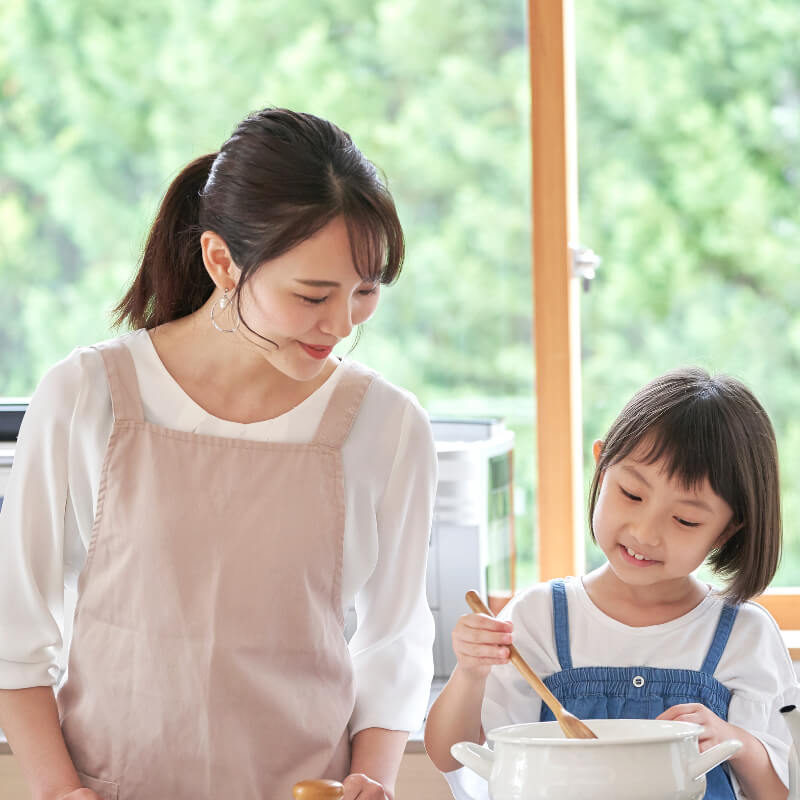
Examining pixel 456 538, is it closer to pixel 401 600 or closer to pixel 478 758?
pixel 401 600

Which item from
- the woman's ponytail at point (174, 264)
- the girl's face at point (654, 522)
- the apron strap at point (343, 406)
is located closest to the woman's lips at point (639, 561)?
the girl's face at point (654, 522)

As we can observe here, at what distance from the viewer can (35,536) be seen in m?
1.09

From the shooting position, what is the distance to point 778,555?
1215 millimetres

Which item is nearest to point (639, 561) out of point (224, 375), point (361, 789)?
point (361, 789)

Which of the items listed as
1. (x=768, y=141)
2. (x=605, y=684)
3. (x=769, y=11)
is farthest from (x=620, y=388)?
(x=605, y=684)

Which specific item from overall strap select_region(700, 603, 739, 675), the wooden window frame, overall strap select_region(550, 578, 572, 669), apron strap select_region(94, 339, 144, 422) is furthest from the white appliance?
apron strap select_region(94, 339, 144, 422)

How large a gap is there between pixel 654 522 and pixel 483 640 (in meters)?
0.24

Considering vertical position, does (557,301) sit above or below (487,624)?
above

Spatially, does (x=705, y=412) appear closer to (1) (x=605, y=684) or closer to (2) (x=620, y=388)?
(1) (x=605, y=684)

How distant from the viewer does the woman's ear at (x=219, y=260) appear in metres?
1.08

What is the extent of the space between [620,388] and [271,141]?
1008 mm

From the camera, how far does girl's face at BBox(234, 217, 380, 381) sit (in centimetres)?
103

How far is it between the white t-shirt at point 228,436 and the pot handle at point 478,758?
0.36 m

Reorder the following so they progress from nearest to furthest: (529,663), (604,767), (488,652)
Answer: (604,767)
(488,652)
(529,663)
